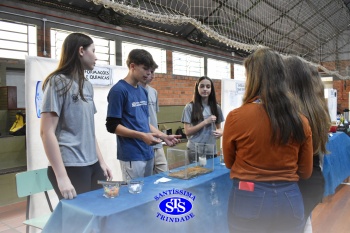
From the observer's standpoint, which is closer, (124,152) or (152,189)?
(152,189)

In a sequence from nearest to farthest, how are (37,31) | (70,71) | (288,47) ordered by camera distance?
(70,71) → (37,31) → (288,47)

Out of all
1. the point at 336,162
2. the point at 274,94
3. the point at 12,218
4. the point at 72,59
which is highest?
the point at 72,59

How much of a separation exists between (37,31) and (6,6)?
432 millimetres

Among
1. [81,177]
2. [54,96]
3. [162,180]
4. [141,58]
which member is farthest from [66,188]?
[141,58]

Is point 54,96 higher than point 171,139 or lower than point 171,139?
higher

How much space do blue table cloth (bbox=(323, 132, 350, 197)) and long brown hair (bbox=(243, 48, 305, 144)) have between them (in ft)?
6.66

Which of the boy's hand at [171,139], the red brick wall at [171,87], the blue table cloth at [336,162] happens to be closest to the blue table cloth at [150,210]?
the boy's hand at [171,139]

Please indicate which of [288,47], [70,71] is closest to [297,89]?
[70,71]

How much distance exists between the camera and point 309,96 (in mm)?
1375

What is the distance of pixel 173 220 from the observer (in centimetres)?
128

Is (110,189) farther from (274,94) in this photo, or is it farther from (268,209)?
(274,94)

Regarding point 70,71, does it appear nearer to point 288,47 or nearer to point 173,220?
point 173,220

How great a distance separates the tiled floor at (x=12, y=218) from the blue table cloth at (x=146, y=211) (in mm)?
1554

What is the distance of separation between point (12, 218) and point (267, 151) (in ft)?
8.45
